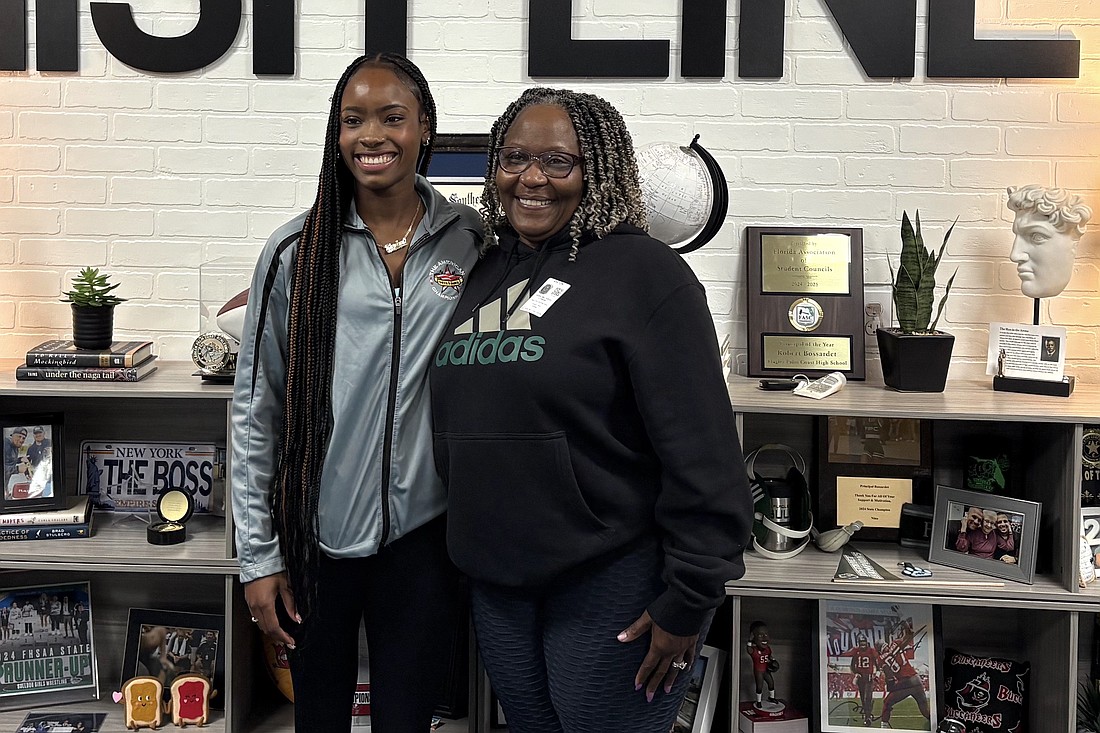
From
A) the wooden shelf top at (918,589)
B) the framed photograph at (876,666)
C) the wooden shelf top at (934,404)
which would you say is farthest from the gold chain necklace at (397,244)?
the framed photograph at (876,666)

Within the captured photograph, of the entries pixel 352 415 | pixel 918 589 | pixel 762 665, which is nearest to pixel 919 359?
pixel 918 589

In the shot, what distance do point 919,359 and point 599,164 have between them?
3.34 ft

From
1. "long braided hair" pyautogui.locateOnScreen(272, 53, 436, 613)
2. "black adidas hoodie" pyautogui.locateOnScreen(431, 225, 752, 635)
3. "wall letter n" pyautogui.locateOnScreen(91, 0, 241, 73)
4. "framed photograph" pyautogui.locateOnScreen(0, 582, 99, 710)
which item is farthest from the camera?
"wall letter n" pyautogui.locateOnScreen(91, 0, 241, 73)

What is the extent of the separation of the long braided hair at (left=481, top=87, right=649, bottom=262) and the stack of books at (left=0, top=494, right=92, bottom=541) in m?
1.40

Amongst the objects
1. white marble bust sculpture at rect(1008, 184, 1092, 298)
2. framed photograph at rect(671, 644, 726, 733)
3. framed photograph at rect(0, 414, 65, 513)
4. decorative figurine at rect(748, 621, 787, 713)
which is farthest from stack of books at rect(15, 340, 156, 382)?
white marble bust sculpture at rect(1008, 184, 1092, 298)

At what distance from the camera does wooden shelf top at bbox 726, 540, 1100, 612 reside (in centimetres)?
205

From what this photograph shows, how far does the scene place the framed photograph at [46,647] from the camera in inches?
91.4

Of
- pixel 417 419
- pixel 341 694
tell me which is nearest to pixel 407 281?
pixel 417 419

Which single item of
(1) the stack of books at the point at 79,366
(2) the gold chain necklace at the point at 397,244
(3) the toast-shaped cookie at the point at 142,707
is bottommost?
(3) the toast-shaped cookie at the point at 142,707

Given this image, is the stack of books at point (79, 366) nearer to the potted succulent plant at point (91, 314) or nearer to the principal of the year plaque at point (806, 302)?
the potted succulent plant at point (91, 314)

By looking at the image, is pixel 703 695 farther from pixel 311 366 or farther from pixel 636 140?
pixel 636 140

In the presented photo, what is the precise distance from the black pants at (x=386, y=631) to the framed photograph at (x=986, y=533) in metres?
1.17

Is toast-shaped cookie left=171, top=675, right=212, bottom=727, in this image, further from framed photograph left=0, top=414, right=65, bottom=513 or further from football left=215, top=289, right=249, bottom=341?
football left=215, top=289, right=249, bottom=341

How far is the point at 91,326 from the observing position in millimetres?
2227
